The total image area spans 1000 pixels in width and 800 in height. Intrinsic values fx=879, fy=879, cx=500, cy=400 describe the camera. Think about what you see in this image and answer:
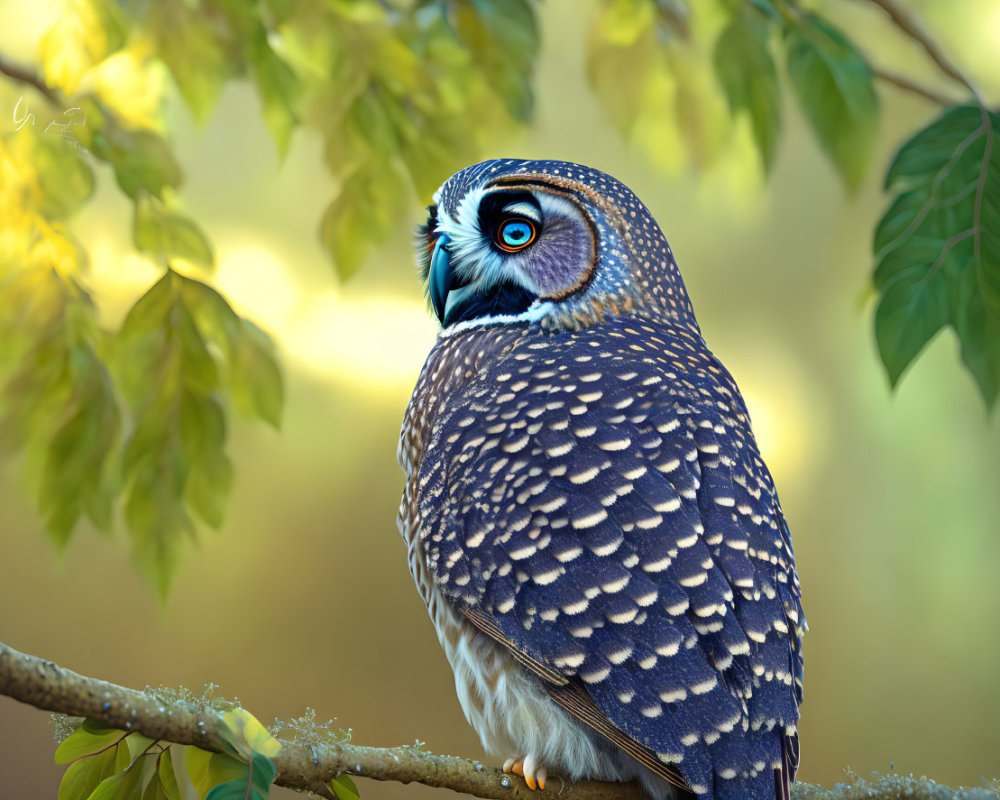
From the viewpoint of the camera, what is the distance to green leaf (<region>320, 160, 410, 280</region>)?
39.4 inches

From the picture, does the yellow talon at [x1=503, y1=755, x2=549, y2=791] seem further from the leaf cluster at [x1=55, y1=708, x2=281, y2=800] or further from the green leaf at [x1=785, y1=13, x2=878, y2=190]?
the green leaf at [x1=785, y1=13, x2=878, y2=190]

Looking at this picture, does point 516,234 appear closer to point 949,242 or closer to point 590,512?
point 590,512

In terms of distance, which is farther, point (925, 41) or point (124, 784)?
point (925, 41)

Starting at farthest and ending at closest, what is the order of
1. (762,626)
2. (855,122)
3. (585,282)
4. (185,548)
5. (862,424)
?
(862,424)
(185,548)
(855,122)
(585,282)
(762,626)

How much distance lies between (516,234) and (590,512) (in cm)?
27

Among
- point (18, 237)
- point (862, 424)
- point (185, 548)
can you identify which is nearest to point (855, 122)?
point (862, 424)

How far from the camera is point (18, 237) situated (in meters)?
0.98

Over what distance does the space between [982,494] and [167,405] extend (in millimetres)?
1332

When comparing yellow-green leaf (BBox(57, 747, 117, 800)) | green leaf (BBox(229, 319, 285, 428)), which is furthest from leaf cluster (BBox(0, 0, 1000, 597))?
yellow-green leaf (BBox(57, 747, 117, 800))

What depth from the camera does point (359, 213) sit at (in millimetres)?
1005

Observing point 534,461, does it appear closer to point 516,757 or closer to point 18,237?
point 516,757

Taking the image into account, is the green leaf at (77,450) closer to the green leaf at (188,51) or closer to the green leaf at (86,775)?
the green leaf at (188,51)

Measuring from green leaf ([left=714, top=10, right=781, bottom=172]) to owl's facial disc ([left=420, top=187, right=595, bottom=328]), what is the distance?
30cm

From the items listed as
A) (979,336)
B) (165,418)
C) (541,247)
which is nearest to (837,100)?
(979,336)
